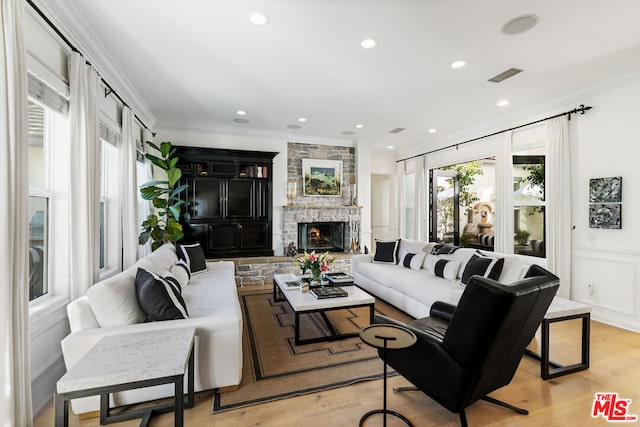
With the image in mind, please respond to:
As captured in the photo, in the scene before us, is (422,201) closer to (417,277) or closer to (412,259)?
(412,259)

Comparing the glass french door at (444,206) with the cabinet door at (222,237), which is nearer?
the cabinet door at (222,237)

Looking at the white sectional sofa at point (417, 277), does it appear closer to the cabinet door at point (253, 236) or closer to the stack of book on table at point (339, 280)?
the stack of book on table at point (339, 280)

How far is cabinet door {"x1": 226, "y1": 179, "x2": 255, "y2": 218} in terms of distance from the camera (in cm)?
586

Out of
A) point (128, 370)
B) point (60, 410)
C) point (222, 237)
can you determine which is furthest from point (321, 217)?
point (60, 410)

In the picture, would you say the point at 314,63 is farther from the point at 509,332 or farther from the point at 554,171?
the point at 554,171

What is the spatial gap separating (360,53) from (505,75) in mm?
1804

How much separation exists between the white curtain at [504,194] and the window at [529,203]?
4.1 inches

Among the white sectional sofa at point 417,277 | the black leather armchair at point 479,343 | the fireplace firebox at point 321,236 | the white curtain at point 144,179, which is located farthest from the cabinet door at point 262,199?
the black leather armchair at point 479,343

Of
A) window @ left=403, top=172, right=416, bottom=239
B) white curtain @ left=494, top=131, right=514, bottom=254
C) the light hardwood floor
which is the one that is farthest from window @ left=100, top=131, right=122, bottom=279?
window @ left=403, top=172, right=416, bottom=239

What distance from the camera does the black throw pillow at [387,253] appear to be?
495 cm

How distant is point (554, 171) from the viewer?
165 inches

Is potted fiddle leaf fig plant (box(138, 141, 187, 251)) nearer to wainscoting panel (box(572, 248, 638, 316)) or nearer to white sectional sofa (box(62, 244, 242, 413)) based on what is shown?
white sectional sofa (box(62, 244, 242, 413))

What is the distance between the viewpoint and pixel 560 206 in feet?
13.5

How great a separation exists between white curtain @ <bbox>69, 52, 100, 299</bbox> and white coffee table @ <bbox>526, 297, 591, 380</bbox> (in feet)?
12.5
